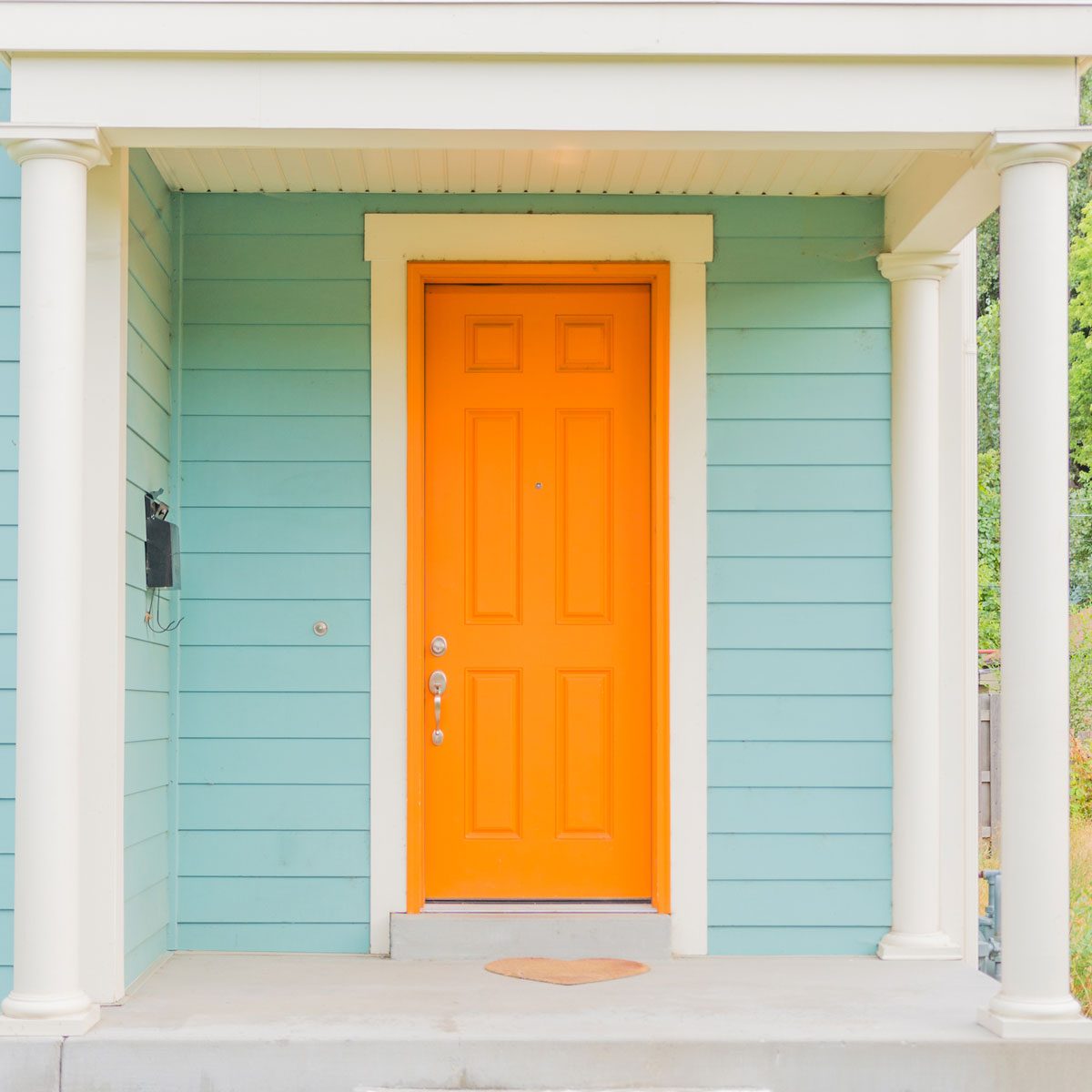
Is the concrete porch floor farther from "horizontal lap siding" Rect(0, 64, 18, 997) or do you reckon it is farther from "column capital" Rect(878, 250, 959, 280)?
"column capital" Rect(878, 250, 959, 280)

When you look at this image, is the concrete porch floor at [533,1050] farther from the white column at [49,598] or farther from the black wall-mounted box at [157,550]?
the black wall-mounted box at [157,550]

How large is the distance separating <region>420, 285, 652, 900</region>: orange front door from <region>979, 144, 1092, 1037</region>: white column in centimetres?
144

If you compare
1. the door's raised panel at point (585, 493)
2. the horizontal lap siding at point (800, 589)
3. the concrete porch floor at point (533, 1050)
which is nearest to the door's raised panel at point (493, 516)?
the door's raised panel at point (585, 493)

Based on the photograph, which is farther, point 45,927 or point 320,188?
point 320,188

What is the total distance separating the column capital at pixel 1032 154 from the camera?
3568mm

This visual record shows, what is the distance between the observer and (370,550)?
4.70 meters

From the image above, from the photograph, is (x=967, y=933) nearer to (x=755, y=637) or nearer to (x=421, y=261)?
(x=755, y=637)

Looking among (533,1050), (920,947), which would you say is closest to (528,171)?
(533,1050)

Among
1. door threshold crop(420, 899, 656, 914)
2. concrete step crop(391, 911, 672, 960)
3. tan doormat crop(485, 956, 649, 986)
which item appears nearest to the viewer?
tan doormat crop(485, 956, 649, 986)

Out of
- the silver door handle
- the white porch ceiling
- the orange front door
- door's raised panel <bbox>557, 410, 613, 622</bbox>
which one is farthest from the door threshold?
the white porch ceiling

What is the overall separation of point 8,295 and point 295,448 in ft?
3.40

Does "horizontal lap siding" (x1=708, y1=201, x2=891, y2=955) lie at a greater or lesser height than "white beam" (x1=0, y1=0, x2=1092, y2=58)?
lesser

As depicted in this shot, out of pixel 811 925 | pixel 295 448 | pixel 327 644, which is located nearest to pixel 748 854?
pixel 811 925

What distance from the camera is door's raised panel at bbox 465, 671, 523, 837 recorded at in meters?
4.76
